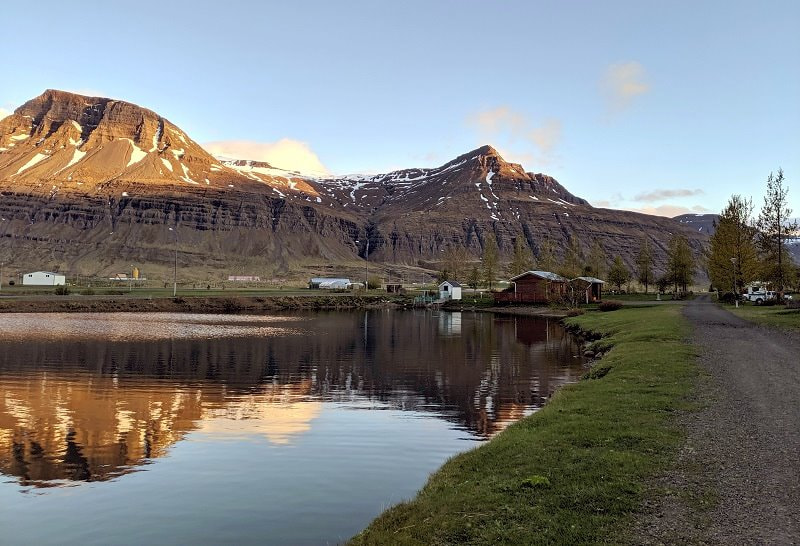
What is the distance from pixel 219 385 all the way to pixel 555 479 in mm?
24740

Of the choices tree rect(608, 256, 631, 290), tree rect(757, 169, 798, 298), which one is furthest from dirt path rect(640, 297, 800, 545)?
tree rect(608, 256, 631, 290)

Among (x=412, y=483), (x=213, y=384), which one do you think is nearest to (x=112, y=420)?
(x=213, y=384)

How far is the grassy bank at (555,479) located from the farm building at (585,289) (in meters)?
99.9

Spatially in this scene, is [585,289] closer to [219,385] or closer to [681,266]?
[681,266]

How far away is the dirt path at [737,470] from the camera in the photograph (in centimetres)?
919

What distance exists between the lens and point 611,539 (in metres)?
9.01

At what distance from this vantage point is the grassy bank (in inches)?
382

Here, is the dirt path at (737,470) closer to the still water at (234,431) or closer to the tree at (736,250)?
the still water at (234,431)

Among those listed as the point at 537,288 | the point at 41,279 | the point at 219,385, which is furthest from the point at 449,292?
the point at 219,385

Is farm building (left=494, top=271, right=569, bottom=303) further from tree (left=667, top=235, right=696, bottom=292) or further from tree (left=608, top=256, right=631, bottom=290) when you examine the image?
tree (left=667, top=235, right=696, bottom=292)

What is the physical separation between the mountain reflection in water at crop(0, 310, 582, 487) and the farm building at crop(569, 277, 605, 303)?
58.5 m

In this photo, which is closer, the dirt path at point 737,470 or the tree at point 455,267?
the dirt path at point 737,470

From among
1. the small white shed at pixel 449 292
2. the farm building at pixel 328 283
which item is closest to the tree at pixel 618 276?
the small white shed at pixel 449 292

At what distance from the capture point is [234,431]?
22.1 m
